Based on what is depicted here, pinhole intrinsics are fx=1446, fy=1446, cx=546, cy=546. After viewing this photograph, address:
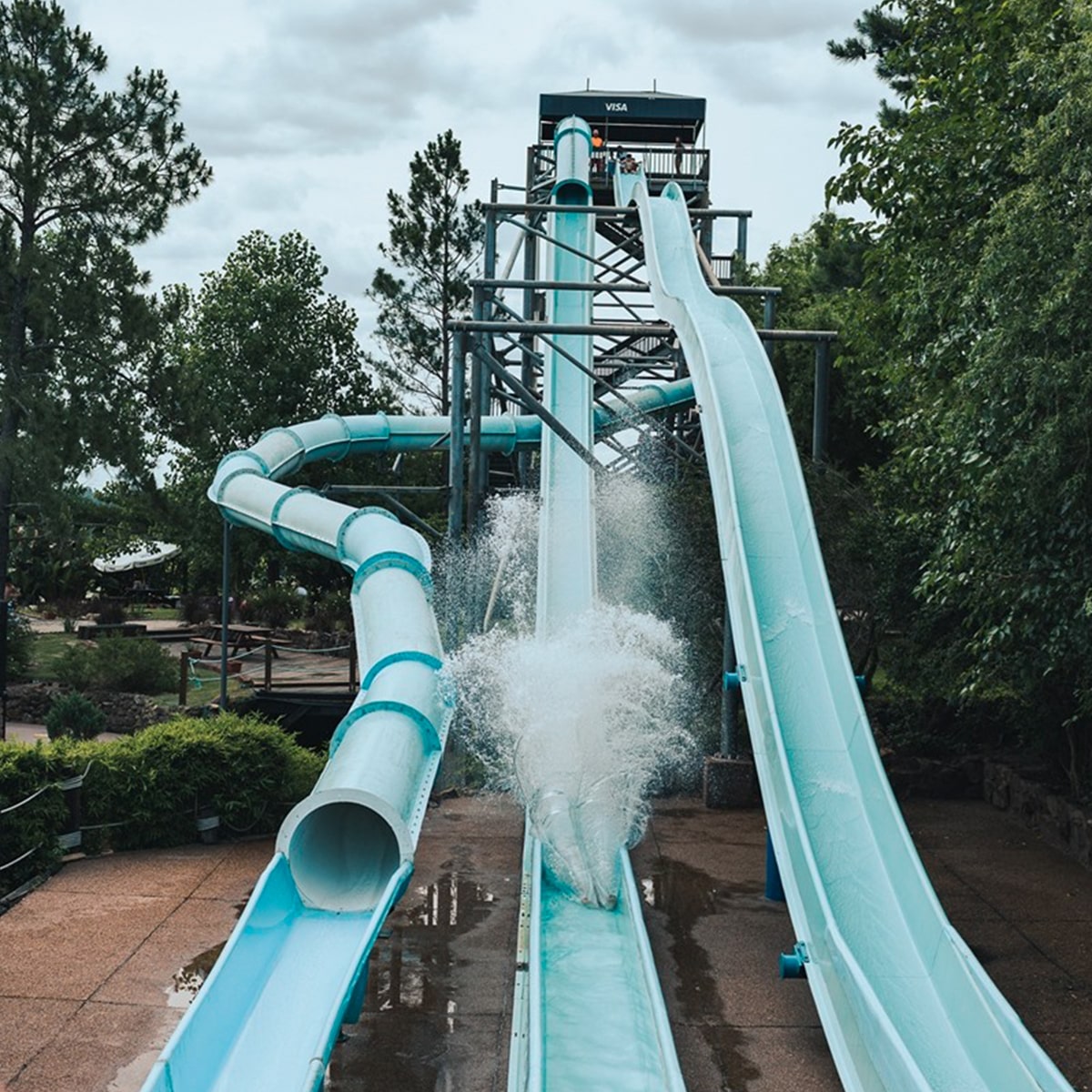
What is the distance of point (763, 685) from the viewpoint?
7637mm

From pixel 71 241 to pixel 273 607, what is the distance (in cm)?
996

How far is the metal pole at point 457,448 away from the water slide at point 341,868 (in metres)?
1.58

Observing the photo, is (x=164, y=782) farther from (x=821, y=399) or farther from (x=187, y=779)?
(x=821, y=399)

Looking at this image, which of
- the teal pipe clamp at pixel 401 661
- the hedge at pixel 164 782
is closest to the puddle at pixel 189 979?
the teal pipe clamp at pixel 401 661

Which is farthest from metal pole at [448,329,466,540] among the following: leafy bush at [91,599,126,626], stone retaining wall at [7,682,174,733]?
leafy bush at [91,599,126,626]

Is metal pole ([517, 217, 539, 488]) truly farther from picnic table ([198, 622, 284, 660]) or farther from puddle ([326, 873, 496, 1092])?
puddle ([326, 873, 496, 1092])

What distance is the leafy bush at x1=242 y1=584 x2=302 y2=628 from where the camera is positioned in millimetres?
30016

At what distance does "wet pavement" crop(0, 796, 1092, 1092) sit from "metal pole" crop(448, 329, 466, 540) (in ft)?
10.2

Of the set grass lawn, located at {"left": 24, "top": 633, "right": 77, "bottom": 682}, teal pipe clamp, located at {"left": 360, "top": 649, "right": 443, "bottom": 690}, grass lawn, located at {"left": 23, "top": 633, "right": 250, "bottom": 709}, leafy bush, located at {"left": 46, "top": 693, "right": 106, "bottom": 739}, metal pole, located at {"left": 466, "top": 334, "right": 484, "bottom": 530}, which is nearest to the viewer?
teal pipe clamp, located at {"left": 360, "top": 649, "right": 443, "bottom": 690}

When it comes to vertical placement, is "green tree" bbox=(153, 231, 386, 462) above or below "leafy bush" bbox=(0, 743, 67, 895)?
above

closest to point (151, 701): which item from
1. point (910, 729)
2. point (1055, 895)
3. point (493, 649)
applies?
point (493, 649)

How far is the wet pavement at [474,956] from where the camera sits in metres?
6.22

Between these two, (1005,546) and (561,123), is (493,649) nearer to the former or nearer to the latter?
(1005,546)

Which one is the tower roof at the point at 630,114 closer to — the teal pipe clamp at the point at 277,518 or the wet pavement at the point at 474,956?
the teal pipe clamp at the point at 277,518
